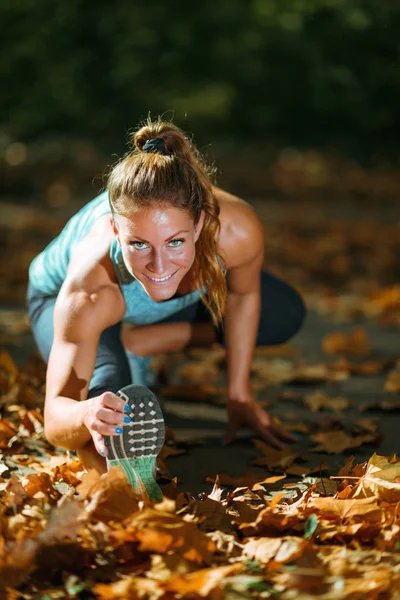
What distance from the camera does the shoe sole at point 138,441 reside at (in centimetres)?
202

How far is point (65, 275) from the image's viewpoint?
2.75 m

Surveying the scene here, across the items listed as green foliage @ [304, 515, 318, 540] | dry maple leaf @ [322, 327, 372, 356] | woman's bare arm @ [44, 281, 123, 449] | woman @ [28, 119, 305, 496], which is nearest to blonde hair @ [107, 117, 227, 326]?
woman @ [28, 119, 305, 496]

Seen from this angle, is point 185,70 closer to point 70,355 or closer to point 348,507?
point 70,355

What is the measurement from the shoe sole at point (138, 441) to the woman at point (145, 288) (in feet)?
0.08

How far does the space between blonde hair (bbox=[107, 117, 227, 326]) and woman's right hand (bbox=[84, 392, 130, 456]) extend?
488mm

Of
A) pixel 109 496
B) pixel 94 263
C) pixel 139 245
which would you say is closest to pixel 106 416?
pixel 109 496

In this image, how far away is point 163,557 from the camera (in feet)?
5.75

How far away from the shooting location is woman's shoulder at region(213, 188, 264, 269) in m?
2.62

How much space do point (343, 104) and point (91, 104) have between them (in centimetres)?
218

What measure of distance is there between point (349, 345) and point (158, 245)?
2013 mm

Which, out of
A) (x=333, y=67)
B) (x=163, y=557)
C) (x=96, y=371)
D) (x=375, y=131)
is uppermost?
(x=333, y=67)

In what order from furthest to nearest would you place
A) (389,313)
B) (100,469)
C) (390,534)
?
(389,313) → (100,469) → (390,534)

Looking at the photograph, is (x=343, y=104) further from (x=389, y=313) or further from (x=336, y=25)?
(x=389, y=313)

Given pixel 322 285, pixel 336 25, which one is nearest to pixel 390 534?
pixel 322 285
